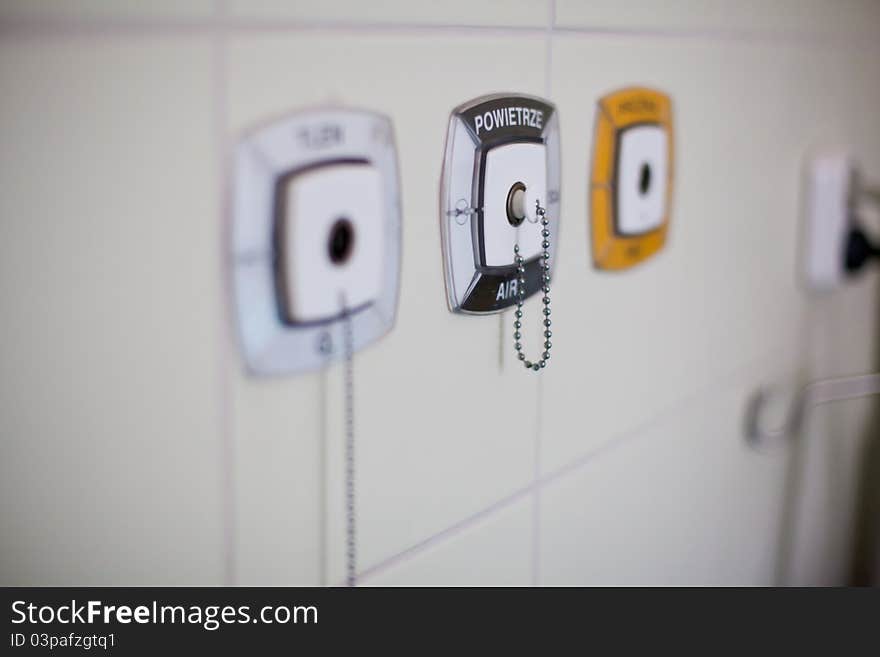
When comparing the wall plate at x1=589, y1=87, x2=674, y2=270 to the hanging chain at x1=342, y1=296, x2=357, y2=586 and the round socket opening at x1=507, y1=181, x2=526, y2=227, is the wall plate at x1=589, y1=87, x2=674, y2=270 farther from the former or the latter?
the hanging chain at x1=342, y1=296, x2=357, y2=586

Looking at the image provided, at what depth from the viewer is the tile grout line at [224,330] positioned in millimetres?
371

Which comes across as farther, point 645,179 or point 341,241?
point 645,179

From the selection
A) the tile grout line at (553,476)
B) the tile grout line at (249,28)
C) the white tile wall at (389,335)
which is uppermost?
the tile grout line at (249,28)

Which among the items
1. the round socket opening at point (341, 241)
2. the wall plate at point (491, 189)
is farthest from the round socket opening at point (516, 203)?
the round socket opening at point (341, 241)

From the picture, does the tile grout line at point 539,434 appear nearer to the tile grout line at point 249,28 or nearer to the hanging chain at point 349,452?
the tile grout line at point 249,28

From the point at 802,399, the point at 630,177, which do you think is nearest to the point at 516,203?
the point at 630,177

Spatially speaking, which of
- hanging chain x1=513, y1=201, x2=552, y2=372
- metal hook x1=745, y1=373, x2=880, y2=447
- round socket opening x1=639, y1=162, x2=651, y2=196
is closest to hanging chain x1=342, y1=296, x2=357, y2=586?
hanging chain x1=513, y1=201, x2=552, y2=372

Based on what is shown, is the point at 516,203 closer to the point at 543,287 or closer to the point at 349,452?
the point at 543,287

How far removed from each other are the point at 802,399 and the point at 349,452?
59 cm

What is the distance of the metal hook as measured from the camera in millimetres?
837

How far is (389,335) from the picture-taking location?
465 millimetres

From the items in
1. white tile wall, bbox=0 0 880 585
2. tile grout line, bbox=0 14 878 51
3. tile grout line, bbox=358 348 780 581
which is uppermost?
tile grout line, bbox=0 14 878 51

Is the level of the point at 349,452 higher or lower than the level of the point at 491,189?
lower
